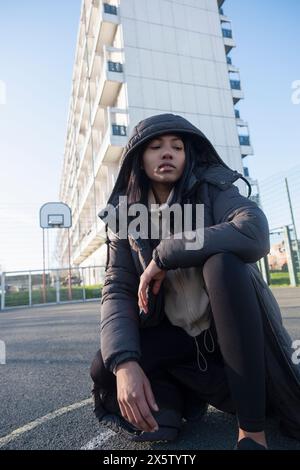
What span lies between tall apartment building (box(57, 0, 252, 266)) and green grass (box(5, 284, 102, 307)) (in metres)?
4.80

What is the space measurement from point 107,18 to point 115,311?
654 inches

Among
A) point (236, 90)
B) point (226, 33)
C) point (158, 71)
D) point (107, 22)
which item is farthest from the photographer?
point (226, 33)

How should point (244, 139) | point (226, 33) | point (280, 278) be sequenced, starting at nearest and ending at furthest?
point (280, 278), point (244, 139), point (226, 33)

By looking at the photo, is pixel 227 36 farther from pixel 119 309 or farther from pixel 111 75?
pixel 119 309

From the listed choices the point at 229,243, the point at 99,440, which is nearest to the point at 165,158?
the point at 229,243

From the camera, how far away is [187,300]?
112 centimetres

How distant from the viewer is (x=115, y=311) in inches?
43.6

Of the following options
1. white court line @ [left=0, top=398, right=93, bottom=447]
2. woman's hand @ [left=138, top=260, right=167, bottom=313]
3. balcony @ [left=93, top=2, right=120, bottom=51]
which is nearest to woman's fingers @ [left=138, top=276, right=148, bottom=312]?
woman's hand @ [left=138, top=260, right=167, bottom=313]

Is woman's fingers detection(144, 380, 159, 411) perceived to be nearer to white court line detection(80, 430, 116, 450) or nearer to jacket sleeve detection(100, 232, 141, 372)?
jacket sleeve detection(100, 232, 141, 372)

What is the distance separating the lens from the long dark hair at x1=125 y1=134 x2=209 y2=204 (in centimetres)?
132

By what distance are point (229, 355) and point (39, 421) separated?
90 cm

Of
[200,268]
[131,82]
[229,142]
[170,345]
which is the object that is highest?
[131,82]
